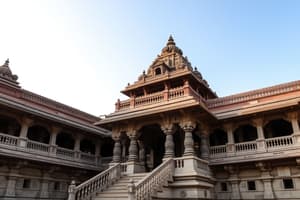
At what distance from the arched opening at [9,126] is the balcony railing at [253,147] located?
11814 millimetres

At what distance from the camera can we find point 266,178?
12.9 metres

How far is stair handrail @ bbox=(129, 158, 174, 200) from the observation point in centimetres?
980

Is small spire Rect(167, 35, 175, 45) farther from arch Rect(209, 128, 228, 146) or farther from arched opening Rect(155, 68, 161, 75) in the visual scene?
arch Rect(209, 128, 228, 146)

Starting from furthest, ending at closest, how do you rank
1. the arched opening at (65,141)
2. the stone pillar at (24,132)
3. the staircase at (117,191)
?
the arched opening at (65,141), the stone pillar at (24,132), the staircase at (117,191)

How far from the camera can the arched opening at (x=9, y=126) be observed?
50.0ft

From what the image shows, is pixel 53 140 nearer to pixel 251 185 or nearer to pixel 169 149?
pixel 169 149

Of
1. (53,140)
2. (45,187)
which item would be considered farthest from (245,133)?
(45,187)

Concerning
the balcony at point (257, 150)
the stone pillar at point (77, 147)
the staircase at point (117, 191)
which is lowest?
the staircase at point (117, 191)

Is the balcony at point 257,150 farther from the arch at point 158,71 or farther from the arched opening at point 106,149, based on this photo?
the arched opening at point 106,149

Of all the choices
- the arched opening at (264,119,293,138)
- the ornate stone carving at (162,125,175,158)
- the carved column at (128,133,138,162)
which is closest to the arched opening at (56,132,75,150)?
the carved column at (128,133,138,162)

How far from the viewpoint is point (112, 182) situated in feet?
43.1

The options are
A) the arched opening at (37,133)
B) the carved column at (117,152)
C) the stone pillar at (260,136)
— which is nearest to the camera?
the stone pillar at (260,136)

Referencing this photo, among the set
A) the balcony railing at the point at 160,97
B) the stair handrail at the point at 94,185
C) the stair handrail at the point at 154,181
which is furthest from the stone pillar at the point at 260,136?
the stair handrail at the point at 94,185

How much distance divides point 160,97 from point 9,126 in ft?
30.3
